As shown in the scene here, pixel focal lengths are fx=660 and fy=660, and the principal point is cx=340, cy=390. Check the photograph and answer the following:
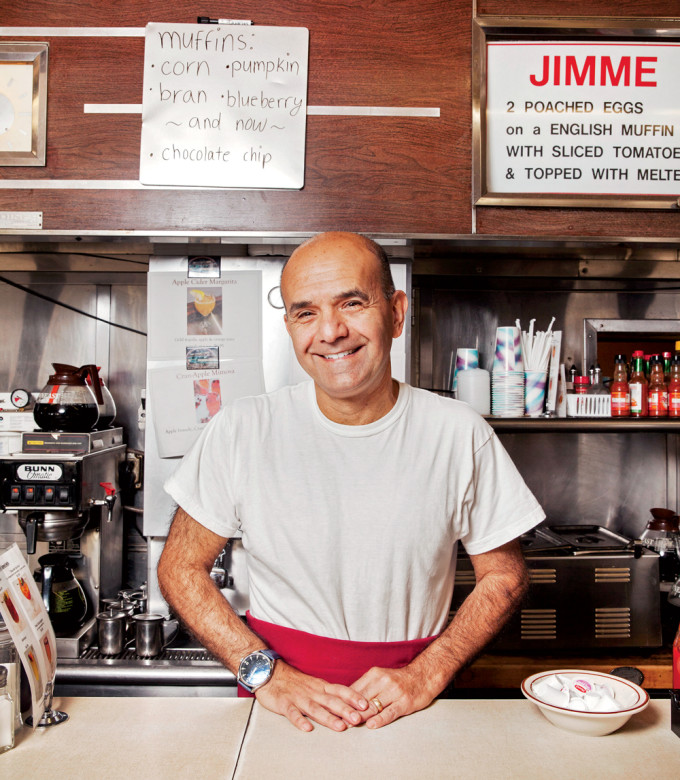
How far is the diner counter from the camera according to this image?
946 mm

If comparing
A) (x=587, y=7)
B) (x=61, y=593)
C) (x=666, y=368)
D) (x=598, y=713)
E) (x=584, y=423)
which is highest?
(x=587, y=7)

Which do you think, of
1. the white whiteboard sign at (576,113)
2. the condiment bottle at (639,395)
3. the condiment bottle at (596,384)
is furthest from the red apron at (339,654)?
the condiment bottle at (596,384)

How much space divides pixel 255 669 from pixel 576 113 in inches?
67.8

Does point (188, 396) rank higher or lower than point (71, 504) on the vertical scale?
higher

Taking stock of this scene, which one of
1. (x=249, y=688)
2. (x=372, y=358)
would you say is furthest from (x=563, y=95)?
(x=249, y=688)

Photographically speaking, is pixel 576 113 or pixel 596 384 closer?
pixel 576 113

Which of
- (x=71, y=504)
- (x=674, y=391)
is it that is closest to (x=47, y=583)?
(x=71, y=504)

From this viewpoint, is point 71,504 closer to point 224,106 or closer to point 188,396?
point 188,396

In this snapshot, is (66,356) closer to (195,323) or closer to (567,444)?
(195,323)

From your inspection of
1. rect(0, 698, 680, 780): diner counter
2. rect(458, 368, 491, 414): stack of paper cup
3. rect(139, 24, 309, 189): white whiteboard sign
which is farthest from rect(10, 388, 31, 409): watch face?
rect(458, 368, 491, 414): stack of paper cup

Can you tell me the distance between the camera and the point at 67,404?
7.20 ft

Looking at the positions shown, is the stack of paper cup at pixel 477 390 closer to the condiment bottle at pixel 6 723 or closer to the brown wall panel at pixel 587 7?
the brown wall panel at pixel 587 7

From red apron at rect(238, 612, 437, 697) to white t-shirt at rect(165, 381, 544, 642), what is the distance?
1.1 inches

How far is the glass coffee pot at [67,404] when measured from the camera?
2176mm
